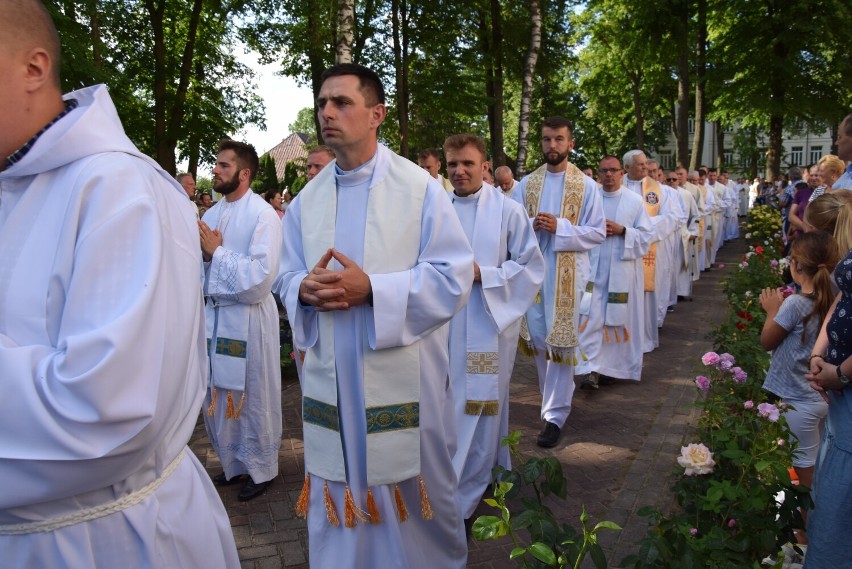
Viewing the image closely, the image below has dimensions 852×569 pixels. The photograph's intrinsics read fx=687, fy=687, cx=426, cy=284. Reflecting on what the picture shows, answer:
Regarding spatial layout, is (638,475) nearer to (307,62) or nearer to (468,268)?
(468,268)

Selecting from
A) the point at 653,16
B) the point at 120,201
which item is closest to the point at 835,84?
the point at 653,16

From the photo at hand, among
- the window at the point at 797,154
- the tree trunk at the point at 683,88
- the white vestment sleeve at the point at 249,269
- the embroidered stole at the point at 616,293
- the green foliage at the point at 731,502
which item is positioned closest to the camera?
the green foliage at the point at 731,502

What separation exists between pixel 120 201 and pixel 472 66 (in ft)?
61.4

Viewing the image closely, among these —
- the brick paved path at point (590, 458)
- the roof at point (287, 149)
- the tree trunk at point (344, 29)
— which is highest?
the roof at point (287, 149)

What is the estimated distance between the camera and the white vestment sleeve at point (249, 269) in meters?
4.39

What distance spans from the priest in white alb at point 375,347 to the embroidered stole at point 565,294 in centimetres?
247

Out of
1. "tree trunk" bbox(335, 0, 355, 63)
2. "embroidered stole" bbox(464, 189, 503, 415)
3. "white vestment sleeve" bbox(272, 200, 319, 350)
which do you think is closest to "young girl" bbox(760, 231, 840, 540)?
"embroidered stole" bbox(464, 189, 503, 415)

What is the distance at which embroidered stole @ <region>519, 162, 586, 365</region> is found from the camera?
18.0ft

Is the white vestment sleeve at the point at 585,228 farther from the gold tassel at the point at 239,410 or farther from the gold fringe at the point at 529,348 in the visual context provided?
the gold tassel at the point at 239,410

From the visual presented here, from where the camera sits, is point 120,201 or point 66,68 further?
point 66,68

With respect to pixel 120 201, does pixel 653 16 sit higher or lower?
higher

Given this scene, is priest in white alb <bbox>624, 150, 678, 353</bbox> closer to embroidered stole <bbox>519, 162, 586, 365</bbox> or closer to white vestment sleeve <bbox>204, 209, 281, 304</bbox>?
embroidered stole <bbox>519, 162, 586, 365</bbox>

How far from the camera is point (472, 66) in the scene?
19141 mm

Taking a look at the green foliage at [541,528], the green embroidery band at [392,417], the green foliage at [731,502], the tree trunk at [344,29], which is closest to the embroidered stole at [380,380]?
the green embroidery band at [392,417]
